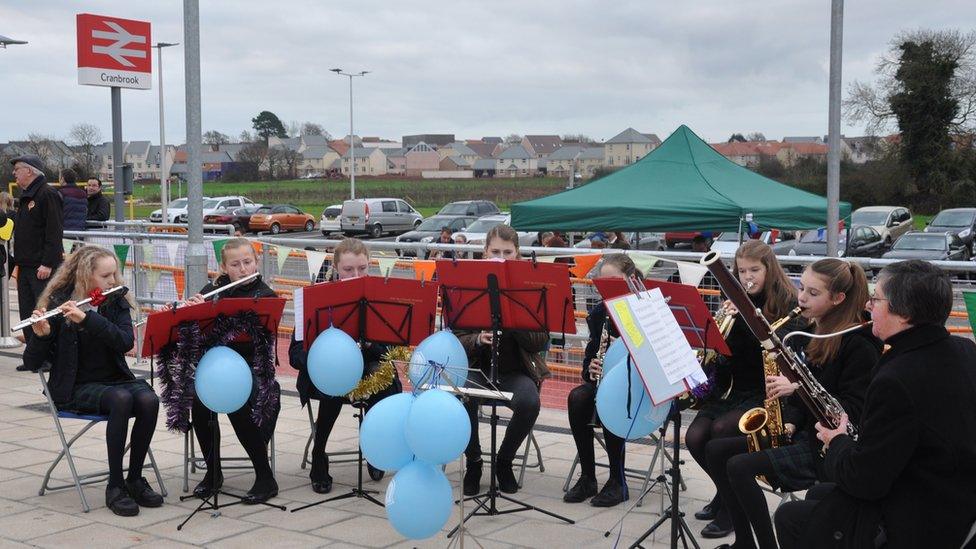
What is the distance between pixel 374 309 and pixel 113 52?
12558 mm

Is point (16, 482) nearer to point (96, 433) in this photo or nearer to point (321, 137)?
point (96, 433)

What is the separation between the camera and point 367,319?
19.7 ft

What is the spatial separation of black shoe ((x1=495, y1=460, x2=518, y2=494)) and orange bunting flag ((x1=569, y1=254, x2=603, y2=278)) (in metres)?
2.60

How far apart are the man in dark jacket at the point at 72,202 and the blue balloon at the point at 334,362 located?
9996mm

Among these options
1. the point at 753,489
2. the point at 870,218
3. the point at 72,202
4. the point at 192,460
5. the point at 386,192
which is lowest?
the point at 192,460

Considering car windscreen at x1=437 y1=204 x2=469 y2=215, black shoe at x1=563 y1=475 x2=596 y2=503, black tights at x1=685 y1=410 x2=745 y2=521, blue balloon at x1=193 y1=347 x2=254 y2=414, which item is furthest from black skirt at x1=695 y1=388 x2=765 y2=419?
car windscreen at x1=437 y1=204 x2=469 y2=215

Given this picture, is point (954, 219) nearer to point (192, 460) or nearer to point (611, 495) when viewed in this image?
point (611, 495)

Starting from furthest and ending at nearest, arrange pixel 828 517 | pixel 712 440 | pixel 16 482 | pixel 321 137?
1. pixel 321 137
2. pixel 16 482
3. pixel 712 440
4. pixel 828 517

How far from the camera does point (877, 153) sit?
54.8 metres

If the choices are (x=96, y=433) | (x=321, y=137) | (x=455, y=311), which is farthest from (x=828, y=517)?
(x=321, y=137)

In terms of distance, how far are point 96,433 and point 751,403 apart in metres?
5.12

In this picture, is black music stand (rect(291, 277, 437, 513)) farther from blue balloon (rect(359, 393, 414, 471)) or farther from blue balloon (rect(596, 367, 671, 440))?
blue balloon (rect(596, 367, 671, 440))

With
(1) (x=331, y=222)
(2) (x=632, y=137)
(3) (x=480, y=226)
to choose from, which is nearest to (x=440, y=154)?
(2) (x=632, y=137)

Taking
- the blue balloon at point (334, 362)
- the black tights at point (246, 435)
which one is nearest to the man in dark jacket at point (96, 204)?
the black tights at point (246, 435)
